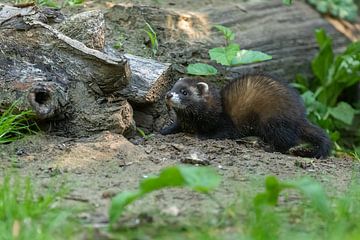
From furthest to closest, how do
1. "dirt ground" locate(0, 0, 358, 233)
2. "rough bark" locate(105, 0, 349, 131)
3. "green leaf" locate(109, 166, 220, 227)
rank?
1. "rough bark" locate(105, 0, 349, 131)
2. "dirt ground" locate(0, 0, 358, 233)
3. "green leaf" locate(109, 166, 220, 227)

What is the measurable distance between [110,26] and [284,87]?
1856mm

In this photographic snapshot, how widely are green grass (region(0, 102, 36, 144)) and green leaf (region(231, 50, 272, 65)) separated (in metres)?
2.34

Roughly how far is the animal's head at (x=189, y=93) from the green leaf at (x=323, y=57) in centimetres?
201

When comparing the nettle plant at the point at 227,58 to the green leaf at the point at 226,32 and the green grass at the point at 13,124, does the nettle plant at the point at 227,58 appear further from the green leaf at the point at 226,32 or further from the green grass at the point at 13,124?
the green grass at the point at 13,124

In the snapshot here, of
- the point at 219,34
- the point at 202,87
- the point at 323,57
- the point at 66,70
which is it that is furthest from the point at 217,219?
the point at 323,57

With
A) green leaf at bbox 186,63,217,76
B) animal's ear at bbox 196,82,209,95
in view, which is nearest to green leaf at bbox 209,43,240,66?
green leaf at bbox 186,63,217,76

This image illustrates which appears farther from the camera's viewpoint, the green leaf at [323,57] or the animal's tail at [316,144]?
the green leaf at [323,57]

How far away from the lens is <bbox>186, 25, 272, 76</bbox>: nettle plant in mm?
7348

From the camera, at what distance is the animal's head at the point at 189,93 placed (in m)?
7.25

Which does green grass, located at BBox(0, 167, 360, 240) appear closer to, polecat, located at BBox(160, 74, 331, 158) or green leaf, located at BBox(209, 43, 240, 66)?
polecat, located at BBox(160, 74, 331, 158)

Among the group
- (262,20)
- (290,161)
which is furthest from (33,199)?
(262,20)

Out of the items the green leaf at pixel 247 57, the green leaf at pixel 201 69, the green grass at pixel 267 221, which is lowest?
the green leaf at pixel 201 69

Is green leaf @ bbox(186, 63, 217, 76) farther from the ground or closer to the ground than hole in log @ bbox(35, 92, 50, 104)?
closer to the ground

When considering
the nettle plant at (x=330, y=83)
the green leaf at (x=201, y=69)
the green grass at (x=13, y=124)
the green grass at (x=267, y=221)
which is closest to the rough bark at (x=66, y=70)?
the green grass at (x=13, y=124)
